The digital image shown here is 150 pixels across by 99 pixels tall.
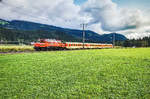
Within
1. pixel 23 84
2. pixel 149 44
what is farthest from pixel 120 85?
pixel 149 44

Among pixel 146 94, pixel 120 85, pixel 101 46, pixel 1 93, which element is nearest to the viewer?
pixel 146 94

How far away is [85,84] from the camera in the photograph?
4492 mm

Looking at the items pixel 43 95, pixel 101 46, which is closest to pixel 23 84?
pixel 43 95

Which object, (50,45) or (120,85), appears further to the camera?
(50,45)

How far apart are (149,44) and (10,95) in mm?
122902

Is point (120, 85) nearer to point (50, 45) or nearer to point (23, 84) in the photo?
point (23, 84)

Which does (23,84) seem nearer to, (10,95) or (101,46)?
(10,95)

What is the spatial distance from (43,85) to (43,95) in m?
0.82

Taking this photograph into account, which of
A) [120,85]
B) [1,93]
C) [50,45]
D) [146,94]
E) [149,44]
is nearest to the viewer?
[146,94]

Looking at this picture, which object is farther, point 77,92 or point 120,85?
point 120,85

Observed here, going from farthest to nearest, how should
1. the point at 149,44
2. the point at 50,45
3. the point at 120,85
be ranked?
the point at 149,44
the point at 50,45
the point at 120,85

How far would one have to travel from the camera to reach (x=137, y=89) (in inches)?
157

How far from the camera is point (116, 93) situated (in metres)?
3.70

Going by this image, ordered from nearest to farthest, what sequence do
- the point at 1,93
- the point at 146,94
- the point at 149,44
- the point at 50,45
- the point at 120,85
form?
the point at 146,94 < the point at 1,93 < the point at 120,85 < the point at 50,45 < the point at 149,44
